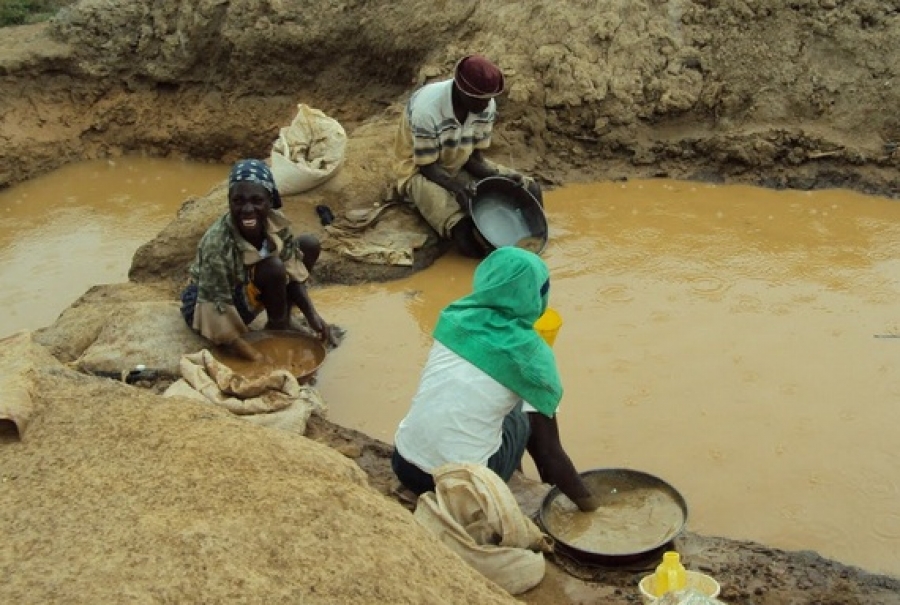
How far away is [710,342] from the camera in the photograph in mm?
5051

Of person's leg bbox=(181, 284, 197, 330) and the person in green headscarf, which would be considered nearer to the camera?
the person in green headscarf

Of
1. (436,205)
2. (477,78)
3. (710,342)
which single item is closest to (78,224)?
(436,205)

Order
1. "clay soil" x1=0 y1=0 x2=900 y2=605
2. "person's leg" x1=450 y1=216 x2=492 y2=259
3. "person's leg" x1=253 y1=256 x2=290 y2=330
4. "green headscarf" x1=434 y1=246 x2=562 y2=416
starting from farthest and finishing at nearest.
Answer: "person's leg" x1=450 y1=216 x2=492 y2=259, "person's leg" x1=253 y1=256 x2=290 y2=330, "green headscarf" x1=434 y1=246 x2=562 y2=416, "clay soil" x1=0 y1=0 x2=900 y2=605

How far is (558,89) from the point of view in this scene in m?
7.41

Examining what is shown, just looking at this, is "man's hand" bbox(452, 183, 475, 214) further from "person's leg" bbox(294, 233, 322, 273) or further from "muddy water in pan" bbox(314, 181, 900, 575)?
"person's leg" bbox(294, 233, 322, 273)

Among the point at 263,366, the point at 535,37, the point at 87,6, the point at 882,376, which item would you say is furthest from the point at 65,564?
the point at 87,6

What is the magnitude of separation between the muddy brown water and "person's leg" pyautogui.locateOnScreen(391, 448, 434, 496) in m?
0.97

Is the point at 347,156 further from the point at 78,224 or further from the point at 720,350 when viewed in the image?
the point at 720,350

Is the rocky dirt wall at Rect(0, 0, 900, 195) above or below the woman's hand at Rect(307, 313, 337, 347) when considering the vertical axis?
above

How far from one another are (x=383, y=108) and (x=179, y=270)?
2.87m

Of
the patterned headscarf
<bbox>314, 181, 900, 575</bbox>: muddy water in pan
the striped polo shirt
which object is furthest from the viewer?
the striped polo shirt

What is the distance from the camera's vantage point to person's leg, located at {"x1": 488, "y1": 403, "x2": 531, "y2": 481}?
11.3ft

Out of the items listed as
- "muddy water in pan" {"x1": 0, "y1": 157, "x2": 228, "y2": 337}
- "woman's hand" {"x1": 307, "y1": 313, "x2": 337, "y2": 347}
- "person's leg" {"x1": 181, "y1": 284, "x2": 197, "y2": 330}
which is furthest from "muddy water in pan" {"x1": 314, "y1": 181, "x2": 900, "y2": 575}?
"muddy water in pan" {"x1": 0, "y1": 157, "x2": 228, "y2": 337}

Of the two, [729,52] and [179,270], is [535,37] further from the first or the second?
[179,270]
